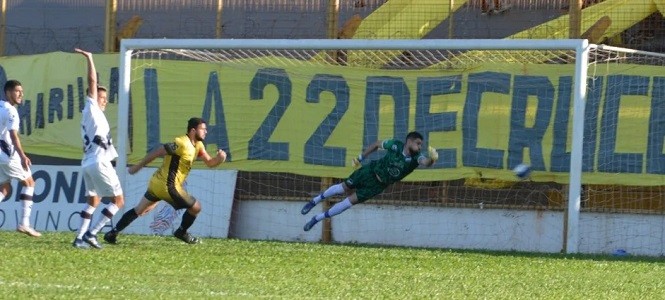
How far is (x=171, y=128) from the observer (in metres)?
20.5

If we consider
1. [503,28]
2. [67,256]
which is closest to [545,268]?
[67,256]

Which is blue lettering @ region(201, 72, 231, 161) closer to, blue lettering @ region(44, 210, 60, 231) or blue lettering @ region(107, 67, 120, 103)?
blue lettering @ region(107, 67, 120, 103)

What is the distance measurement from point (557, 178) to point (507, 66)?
1.79 m

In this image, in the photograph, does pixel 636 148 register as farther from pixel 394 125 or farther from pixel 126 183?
pixel 126 183

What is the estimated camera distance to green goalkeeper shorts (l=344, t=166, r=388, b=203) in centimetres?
1825

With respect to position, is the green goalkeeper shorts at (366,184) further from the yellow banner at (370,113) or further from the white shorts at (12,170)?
the white shorts at (12,170)

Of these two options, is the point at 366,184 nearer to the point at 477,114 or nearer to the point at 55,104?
the point at 477,114

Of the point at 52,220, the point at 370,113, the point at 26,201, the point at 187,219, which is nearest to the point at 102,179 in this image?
the point at 187,219

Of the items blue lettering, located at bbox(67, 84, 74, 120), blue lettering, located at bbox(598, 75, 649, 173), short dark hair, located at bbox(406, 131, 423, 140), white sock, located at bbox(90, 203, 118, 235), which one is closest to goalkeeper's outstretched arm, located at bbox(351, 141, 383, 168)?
short dark hair, located at bbox(406, 131, 423, 140)

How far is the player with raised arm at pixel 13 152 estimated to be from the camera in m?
16.0

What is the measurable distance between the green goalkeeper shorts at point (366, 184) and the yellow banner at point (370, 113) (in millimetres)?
1374

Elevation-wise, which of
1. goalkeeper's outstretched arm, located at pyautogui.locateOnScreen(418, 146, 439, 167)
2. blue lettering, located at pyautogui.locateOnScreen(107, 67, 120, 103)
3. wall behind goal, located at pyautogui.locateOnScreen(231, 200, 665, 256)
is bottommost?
wall behind goal, located at pyautogui.locateOnScreen(231, 200, 665, 256)

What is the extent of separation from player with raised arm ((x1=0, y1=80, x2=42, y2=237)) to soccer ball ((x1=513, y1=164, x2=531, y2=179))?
6.56 meters

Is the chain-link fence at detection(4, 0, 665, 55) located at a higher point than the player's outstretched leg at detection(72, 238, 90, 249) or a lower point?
higher
